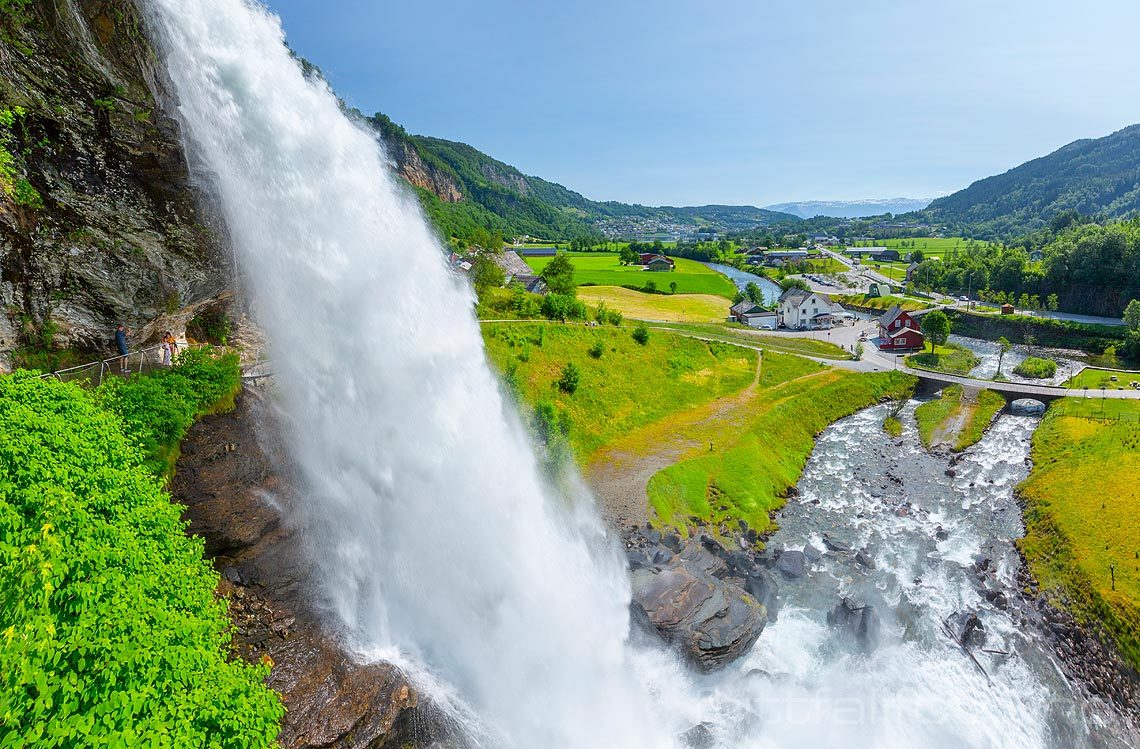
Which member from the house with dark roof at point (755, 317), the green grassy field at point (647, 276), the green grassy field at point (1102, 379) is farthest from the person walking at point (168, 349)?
the green grassy field at point (647, 276)

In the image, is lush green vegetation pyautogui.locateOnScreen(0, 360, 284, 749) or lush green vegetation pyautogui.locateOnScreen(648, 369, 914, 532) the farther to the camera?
lush green vegetation pyautogui.locateOnScreen(648, 369, 914, 532)

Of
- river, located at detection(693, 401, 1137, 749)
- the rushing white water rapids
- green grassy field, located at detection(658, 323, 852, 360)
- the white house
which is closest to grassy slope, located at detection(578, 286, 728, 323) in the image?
the white house

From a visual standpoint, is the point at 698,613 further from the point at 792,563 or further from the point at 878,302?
the point at 878,302

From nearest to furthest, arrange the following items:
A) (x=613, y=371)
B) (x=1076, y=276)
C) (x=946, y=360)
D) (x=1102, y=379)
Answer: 1. (x=613, y=371)
2. (x=1102, y=379)
3. (x=946, y=360)
4. (x=1076, y=276)

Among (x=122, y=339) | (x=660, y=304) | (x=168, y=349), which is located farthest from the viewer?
(x=660, y=304)

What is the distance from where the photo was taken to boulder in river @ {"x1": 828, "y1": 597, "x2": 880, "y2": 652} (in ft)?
68.4

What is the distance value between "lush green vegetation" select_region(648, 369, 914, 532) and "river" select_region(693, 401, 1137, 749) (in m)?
1.89

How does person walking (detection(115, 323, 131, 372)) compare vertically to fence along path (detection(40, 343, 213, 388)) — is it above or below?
above

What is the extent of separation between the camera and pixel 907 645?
20.9 meters

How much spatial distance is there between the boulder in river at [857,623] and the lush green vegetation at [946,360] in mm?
42709

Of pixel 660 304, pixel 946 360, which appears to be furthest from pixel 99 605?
pixel 660 304

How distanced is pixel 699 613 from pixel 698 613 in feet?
0.14

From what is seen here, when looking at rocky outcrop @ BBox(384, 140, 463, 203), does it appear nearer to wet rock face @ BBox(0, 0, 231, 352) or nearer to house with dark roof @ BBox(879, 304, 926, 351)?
house with dark roof @ BBox(879, 304, 926, 351)

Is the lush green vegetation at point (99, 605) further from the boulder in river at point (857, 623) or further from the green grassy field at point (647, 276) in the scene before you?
the green grassy field at point (647, 276)
